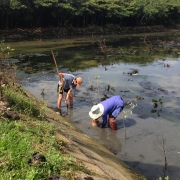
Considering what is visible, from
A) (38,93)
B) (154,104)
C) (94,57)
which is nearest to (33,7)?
(94,57)

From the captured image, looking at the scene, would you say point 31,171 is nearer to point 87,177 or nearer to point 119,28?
point 87,177

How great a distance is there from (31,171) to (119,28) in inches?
1730

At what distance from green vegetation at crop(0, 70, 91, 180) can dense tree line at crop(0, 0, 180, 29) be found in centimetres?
2673

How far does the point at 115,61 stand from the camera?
19.7m

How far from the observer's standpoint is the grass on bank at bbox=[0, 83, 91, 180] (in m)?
3.41

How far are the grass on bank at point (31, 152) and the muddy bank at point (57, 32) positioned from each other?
24.3m

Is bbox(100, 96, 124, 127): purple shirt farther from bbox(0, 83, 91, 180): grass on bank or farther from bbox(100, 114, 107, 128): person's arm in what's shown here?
bbox(0, 83, 91, 180): grass on bank

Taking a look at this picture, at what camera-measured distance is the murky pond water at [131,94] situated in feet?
21.8

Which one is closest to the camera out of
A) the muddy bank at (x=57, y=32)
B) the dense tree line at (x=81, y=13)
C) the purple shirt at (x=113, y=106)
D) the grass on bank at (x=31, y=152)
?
the grass on bank at (x=31, y=152)

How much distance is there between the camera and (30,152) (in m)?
3.80

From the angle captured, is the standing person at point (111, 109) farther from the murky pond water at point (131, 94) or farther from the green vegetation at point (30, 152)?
the green vegetation at point (30, 152)

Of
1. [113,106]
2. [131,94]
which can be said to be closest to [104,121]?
[113,106]

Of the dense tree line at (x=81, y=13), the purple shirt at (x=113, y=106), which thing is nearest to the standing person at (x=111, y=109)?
the purple shirt at (x=113, y=106)

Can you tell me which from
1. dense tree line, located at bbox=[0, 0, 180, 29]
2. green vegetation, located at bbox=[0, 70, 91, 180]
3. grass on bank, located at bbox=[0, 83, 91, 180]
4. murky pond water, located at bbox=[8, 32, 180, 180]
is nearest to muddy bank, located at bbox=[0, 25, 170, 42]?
dense tree line, located at bbox=[0, 0, 180, 29]
